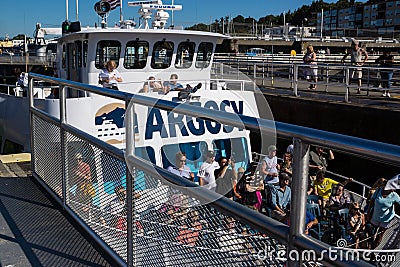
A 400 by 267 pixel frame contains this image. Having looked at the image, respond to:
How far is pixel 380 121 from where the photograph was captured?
43.4ft

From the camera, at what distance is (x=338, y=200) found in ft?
19.5

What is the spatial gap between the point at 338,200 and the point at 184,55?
7.89 m

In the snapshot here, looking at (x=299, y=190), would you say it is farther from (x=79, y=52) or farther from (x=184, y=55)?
(x=184, y=55)

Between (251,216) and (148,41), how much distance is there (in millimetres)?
10615

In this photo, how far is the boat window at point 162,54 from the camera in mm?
12531

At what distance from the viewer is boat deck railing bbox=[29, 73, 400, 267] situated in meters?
1.91

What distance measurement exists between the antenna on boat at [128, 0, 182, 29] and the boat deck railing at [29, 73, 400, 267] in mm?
8986

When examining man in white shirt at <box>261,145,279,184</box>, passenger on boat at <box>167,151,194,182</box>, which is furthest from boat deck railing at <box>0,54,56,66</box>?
man in white shirt at <box>261,145,279,184</box>

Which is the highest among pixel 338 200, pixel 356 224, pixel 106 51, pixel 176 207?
pixel 106 51

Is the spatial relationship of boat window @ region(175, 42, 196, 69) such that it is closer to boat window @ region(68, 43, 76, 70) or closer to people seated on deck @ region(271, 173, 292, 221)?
boat window @ region(68, 43, 76, 70)

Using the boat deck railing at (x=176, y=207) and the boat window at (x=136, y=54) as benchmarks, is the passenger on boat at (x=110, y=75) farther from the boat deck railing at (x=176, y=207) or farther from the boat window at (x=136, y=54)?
the boat deck railing at (x=176, y=207)

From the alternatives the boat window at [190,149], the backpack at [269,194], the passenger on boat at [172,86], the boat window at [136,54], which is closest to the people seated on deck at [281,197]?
the backpack at [269,194]

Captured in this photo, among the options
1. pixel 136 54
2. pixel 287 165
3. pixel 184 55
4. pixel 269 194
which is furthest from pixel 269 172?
pixel 184 55

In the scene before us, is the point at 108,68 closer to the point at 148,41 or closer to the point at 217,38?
the point at 148,41
